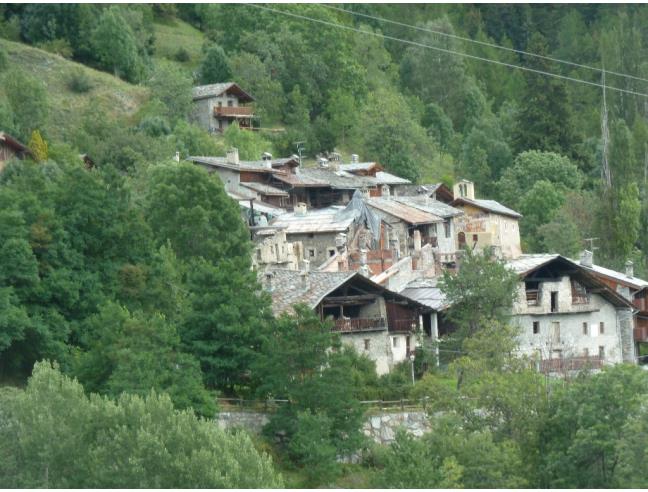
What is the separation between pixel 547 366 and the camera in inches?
2306

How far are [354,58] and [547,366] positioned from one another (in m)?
52.0

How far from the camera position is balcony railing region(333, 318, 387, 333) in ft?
186

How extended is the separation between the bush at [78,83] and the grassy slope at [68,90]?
0.25 metres

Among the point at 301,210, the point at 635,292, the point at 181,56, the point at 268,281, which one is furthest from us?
the point at 181,56

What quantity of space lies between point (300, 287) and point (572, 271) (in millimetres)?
11624

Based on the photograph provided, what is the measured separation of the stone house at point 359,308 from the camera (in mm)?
56688

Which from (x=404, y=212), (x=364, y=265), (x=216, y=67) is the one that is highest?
(x=216, y=67)

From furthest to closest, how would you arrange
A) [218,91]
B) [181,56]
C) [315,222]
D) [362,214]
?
[181,56] → [218,91] → [315,222] → [362,214]

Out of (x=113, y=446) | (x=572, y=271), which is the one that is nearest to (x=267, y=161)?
(x=572, y=271)

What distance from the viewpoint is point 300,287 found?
57.3 meters

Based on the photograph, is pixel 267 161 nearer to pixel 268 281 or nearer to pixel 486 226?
pixel 486 226

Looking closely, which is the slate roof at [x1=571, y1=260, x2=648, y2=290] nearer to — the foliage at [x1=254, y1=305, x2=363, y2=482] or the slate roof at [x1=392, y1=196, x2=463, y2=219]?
the slate roof at [x1=392, y1=196, x2=463, y2=219]

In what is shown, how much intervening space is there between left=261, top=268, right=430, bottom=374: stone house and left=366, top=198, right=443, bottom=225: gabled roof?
40.8ft

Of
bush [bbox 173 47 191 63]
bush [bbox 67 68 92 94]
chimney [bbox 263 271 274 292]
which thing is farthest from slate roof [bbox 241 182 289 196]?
bush [bbox 173 47 191 63]
